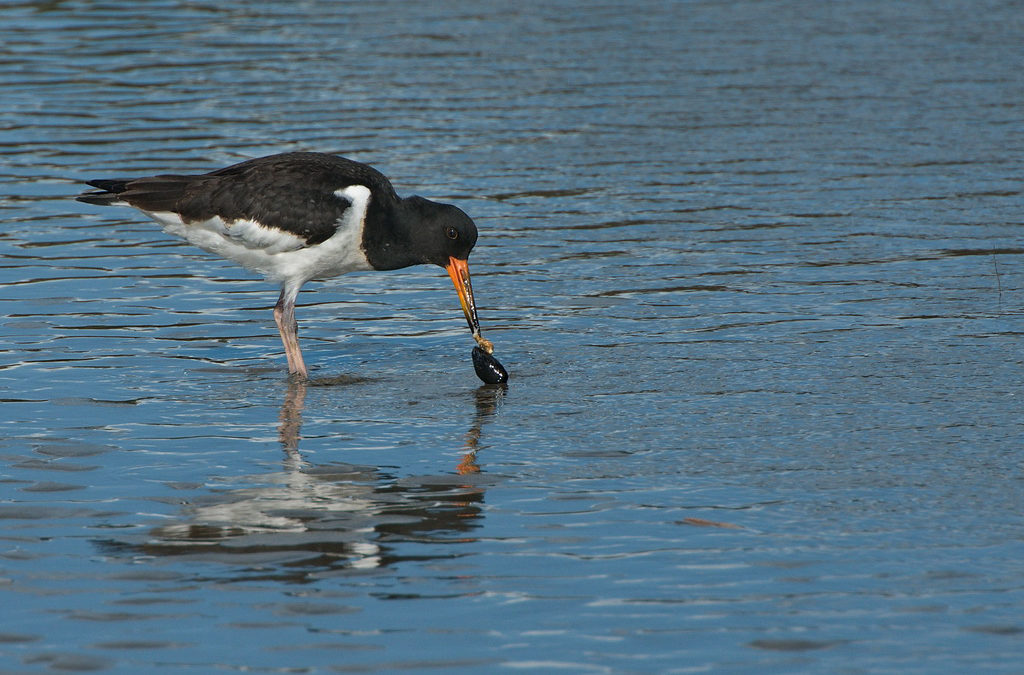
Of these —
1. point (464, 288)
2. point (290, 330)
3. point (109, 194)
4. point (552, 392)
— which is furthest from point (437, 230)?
point (109, 194)

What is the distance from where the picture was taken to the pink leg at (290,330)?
9.45 meters

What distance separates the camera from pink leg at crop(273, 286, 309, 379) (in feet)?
31.0

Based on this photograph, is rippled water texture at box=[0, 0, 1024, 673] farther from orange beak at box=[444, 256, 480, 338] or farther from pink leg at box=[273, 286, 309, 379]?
orange beak at box=[444, 256, 480, 338]

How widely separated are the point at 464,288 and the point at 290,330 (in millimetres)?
1154

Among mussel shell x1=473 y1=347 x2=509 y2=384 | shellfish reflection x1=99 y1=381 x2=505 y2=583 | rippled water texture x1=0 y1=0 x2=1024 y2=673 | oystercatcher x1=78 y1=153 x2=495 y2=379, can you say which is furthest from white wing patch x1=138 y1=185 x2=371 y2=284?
shellfish reflection x1=99 y1=381 x2=505 y2=583

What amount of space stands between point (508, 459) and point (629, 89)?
1133cm

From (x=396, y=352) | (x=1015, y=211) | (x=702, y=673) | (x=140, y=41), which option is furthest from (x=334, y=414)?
(x=140, y=41)

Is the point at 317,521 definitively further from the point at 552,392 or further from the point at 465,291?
the point at 465,291

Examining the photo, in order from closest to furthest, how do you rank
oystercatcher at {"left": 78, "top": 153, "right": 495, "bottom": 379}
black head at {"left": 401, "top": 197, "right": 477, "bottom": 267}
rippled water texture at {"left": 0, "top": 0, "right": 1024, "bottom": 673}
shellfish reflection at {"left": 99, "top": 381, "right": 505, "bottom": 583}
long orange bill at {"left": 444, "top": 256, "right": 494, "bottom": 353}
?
rippled water texture at {"left": 0, "top": 0, "right": 1024, "bottom": 673} → shellfish reflection at {"left": 99, "top": 381, "right": 505, "bottom": 583} → long orange bill at {"left": 444, "top": 256, "right": 494, "bottom": 353} → oystercatcher at {"left": 78, "top": 153, "right": 495, "bottom": 379} → black head at {"left": 401, "top": 197, "right": 477, "bottom": 267}

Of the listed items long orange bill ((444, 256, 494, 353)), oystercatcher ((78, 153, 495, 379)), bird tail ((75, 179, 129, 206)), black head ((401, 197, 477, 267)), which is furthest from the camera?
bird tail ((75, 179, 129, 206))

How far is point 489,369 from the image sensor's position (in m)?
8.91

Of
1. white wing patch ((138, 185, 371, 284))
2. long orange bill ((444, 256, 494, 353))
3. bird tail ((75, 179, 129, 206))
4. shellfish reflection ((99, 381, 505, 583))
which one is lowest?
shellfish reflection ((99, 381, 505, 583))

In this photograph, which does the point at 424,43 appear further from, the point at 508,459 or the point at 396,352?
the point at 508,459

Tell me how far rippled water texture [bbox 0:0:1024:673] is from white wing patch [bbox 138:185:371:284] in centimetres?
59
